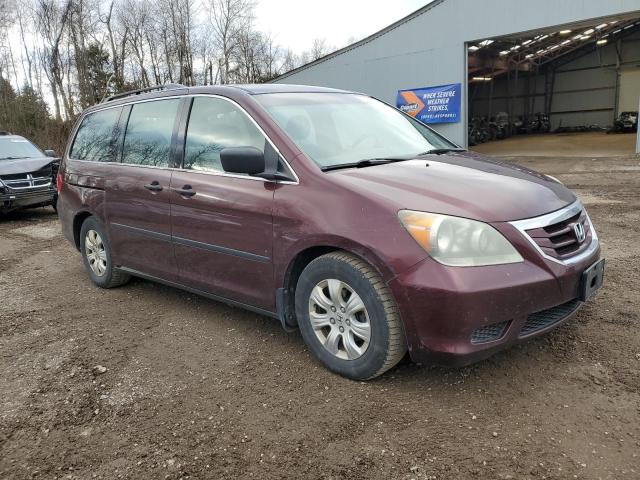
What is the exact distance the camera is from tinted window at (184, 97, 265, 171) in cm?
358

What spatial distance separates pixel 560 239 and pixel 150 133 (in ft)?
10.6

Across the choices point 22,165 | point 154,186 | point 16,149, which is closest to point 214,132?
point 154,186

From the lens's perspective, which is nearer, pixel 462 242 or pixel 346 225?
pixel 462 242

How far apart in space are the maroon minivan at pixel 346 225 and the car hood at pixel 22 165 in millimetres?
6724

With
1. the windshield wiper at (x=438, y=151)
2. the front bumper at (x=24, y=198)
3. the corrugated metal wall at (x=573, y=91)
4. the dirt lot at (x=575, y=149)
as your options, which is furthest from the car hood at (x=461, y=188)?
the corrugated metal wall at (x=573, y=91)

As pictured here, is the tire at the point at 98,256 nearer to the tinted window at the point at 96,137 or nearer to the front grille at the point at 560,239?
the tinted window at the point at 96,137

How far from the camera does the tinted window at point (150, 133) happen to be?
418 centimetres

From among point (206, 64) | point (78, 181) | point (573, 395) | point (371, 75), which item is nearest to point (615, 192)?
point (573, 395)

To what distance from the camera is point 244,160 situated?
3205 mm

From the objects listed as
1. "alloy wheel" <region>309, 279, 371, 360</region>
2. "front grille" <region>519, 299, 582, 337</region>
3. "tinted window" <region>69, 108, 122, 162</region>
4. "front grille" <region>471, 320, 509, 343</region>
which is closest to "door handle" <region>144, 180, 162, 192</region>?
"tinted window" <region>69, 108, 122, 162</region>

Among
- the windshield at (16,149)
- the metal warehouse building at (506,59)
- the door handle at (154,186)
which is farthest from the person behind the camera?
the metal warehouse building at (506,59)

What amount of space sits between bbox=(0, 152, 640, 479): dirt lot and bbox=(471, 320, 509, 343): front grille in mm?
374

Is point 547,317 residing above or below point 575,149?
above

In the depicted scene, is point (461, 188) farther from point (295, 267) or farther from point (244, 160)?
point (244, 160)
